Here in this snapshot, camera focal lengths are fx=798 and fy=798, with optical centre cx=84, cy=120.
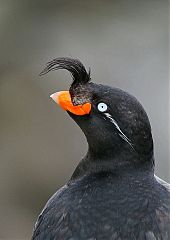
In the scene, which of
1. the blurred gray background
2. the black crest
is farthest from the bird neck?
the blurred gray background

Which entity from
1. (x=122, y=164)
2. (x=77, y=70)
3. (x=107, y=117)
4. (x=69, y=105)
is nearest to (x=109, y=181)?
(x=122, y=164)

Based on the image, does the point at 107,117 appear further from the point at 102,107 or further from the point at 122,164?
the point at 122,164

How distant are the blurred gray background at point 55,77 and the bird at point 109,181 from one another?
5.92m

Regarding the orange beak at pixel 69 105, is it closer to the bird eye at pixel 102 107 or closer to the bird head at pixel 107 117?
the bird head at pixel 107 117

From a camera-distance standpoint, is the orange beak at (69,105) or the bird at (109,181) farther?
the orange beak at (69,105)

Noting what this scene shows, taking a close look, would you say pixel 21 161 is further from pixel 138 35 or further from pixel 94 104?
pixel 94 104

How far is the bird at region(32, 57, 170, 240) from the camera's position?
223 inches

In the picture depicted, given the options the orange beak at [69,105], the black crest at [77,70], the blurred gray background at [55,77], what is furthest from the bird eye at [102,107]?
the blurred gray background at [55,77]

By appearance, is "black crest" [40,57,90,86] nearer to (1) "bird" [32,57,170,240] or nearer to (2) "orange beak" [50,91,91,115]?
(1) "bird" [32,57,170,240]

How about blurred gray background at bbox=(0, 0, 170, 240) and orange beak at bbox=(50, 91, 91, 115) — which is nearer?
orange beak at bbox=(50, 91, 91, 115)

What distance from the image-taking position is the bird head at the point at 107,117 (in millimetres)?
5914

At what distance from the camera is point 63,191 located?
6184 millimetres

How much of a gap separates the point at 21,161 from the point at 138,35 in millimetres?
3076

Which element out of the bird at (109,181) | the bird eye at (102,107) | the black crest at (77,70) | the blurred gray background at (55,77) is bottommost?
the blurred gray background at (55,77)
